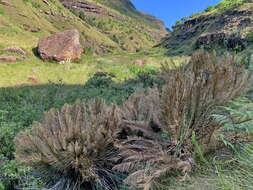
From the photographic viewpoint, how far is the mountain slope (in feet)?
63.2

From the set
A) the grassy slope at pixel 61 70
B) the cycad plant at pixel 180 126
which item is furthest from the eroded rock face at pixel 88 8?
the cycad plant at pixel 180 126

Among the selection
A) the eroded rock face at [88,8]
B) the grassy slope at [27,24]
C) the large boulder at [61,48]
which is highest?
the eroded rock face at [88,8]

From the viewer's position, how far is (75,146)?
1.54 meters

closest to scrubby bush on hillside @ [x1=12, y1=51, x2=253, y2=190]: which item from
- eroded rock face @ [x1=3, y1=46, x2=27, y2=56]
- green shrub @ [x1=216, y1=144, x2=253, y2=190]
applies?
green shrub @ [x1=216, y1=144, x2=253, y2=190]

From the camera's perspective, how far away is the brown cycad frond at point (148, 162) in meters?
1.25

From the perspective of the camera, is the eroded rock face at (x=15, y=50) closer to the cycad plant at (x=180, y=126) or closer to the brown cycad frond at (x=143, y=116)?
the brown cycad frond at (x=143, y=116)

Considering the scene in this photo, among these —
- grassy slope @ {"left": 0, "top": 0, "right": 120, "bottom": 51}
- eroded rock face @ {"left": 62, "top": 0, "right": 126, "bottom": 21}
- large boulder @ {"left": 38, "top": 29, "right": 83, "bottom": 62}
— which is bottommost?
large boulder @ {"left": 38, "top": 29, "right": 83, "bottom": 62}

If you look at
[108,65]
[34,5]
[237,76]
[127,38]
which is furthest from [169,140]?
[127,38]

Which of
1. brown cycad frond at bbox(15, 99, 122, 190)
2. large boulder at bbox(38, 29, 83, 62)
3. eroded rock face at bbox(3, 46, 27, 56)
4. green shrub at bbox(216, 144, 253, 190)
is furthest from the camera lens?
large boulder at bbox(38, 29, 83, 62)

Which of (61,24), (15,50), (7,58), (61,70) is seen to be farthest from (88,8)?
(61,70)

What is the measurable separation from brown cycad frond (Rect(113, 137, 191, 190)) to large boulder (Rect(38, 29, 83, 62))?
14.1 metres

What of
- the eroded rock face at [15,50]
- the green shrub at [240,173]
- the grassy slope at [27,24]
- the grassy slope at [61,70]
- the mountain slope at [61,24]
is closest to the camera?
the green shrub at [240,173]

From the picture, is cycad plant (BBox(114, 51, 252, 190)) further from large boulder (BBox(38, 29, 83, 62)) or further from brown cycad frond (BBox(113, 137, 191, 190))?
large boulder (BBox(38, 29, 83, 62))

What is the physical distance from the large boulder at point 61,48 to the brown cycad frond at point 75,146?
44.7 ft
